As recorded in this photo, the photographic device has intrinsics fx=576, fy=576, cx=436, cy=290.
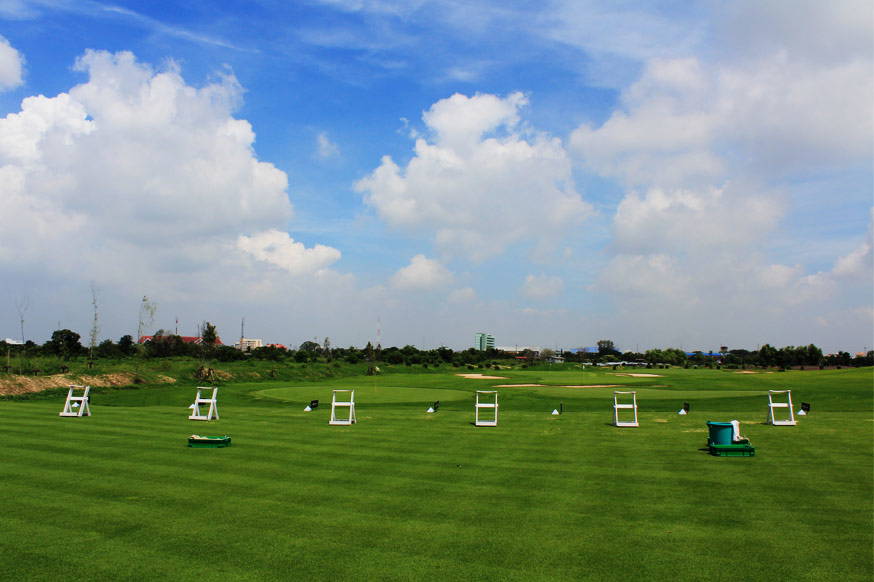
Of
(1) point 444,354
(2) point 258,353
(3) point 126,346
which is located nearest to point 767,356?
(1) point 444,354

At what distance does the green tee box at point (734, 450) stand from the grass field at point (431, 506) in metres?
0.31

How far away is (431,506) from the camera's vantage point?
42.5ft

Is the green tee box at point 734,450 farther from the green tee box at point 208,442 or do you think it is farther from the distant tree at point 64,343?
the distant tree at point 64,343

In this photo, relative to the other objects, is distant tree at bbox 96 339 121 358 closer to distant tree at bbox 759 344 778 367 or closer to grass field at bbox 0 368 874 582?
grass field at bbox 0 368 874 582

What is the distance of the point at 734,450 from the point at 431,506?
11325 mm

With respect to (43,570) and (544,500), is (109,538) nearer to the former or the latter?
(43,570)

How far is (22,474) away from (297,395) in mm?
39184

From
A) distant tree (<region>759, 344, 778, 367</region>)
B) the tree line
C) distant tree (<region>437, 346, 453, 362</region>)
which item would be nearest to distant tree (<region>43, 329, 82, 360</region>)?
the tree line

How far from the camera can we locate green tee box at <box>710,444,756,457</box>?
18.6m

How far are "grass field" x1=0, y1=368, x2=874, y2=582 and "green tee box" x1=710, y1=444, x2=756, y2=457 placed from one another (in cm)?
31

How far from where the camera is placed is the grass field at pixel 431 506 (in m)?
9.46

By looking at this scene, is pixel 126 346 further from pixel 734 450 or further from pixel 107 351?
pixel 734 450

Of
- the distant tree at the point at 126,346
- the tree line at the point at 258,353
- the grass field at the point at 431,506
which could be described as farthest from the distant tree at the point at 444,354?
the grass field at the point at 431,506

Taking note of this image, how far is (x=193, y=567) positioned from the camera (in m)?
9.23
